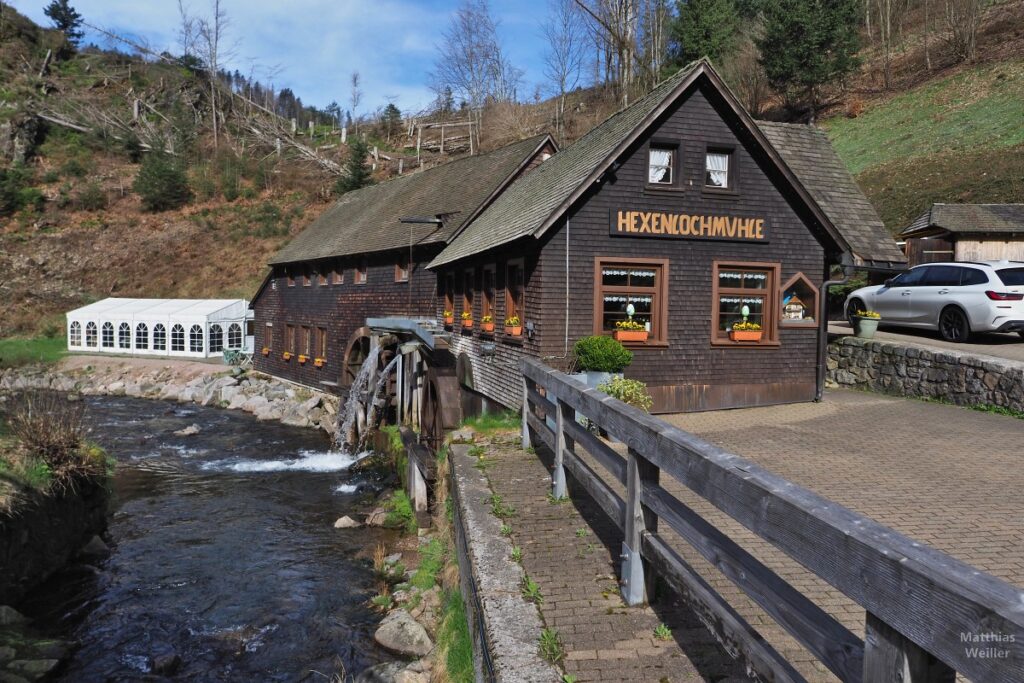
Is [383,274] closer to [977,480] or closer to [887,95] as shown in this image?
[977,480]

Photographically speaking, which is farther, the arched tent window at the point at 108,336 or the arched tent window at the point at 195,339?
the arched tent window at the point at 108,336

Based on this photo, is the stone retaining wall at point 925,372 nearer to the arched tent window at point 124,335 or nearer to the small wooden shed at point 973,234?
the small wooden shed at point 973,234

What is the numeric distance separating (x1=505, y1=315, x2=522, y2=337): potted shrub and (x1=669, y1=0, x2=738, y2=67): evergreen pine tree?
1324 inches

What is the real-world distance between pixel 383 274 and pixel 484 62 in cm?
3425

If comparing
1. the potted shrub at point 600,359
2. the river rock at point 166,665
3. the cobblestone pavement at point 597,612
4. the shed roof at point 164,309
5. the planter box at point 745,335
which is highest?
the shed roof at point 164,309

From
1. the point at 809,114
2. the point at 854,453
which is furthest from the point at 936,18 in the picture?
the point at 854,453

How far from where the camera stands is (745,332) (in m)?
13.7

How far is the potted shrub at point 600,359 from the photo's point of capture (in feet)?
37.3

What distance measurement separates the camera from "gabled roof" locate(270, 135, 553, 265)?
20750 millimetres

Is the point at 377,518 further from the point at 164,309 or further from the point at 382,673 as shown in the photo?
the point at 164,309

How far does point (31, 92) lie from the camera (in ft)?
226

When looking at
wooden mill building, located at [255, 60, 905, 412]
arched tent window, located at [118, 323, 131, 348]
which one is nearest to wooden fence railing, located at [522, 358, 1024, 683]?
wooden mill building, located at [255, 60, 905, 412]

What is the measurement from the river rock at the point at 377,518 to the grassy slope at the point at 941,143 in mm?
24380

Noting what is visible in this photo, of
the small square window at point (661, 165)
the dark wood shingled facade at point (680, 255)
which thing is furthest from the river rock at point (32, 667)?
the small square window at point (661, 165)
